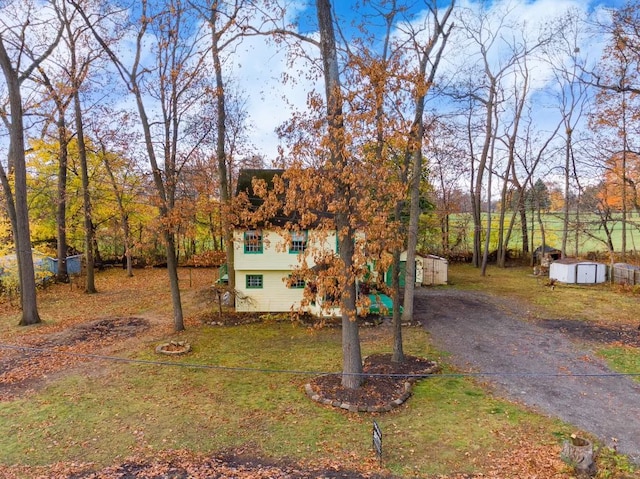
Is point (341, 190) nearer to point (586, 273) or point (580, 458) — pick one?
point (580, 458)

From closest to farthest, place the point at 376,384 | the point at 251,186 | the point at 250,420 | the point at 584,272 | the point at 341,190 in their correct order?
1. the point at 250,420
2. the point at 341,190
3. the point at 376,384
4. the point at 251,186
5. the point at 584,272

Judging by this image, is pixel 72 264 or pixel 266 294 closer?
pixel 266 294

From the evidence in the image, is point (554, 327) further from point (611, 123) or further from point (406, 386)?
point (611, 123)

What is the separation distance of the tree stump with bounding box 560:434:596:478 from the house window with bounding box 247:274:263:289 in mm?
12270

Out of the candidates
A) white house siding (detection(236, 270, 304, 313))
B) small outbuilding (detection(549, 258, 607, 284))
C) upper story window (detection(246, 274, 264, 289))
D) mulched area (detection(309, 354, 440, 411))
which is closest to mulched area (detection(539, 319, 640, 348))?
mulched area (detection(309, 354, 440, 411))

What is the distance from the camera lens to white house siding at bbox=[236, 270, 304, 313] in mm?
16531

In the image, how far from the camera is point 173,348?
11742 mm

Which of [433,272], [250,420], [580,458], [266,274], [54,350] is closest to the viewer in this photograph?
[580,458]

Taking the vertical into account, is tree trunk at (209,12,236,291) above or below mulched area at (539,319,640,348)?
above

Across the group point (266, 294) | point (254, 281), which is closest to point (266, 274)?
point (254, 281)

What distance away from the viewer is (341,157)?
8.48 m

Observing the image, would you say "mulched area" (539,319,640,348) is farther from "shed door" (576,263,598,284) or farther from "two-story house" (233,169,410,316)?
"shed door" (576,263,598,284)

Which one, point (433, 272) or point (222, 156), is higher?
point (222, 156)

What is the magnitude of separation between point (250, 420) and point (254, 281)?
9.08 metres
